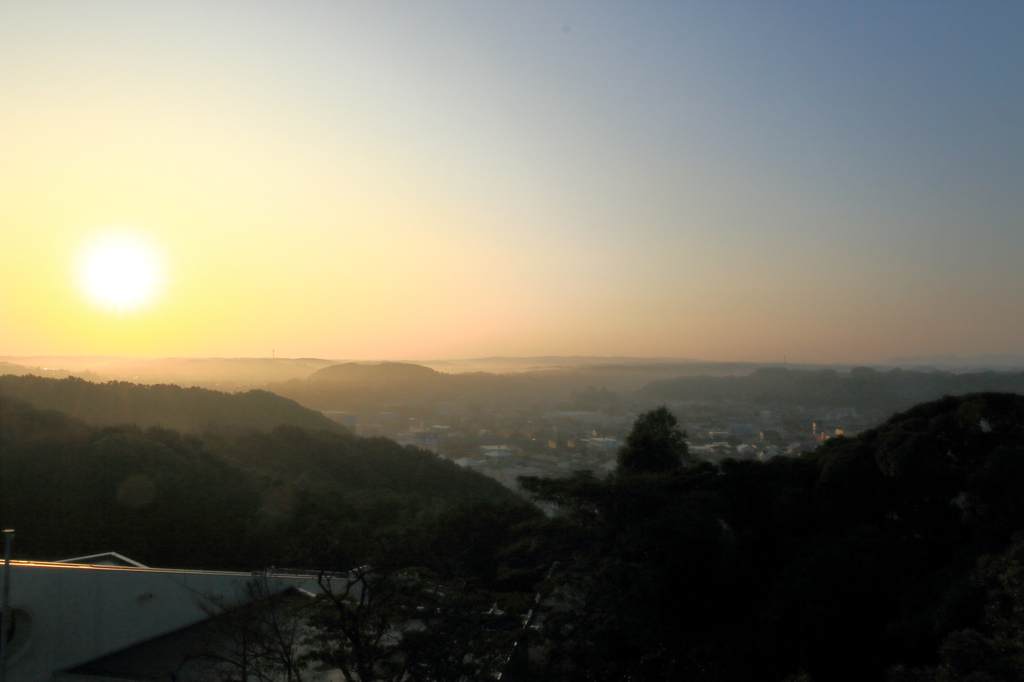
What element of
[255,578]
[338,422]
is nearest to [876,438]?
[255,578]

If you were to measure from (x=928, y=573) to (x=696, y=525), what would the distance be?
3288 millimetres

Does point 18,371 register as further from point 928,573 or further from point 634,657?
point 928,573

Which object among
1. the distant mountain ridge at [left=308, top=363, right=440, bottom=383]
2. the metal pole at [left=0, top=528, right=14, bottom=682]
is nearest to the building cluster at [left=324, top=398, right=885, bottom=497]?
the distant mountain ridge at [left=308, top=363, right=440, bottom=383]

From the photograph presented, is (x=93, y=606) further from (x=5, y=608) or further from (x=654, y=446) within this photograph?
(x=654, y=446)

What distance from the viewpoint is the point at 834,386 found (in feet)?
106

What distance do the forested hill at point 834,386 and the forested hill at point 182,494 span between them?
611 inches

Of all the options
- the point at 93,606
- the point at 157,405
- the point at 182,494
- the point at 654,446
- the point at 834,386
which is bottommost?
the point at 182,494

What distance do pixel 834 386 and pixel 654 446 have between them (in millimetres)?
17818

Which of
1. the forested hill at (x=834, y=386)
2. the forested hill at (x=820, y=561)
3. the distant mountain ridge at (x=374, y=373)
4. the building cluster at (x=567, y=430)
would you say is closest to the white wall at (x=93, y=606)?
the forested hill at (x=820, y=561)

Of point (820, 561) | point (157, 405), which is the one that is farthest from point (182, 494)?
point (820, 561)

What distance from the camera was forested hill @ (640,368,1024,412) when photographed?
22.8 meters

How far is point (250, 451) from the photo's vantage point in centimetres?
2836

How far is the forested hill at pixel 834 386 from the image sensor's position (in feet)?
74.8

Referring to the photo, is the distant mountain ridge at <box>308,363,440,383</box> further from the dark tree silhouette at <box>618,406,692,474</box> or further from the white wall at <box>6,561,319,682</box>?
the white wall at <box>6,561,319,682</box>
